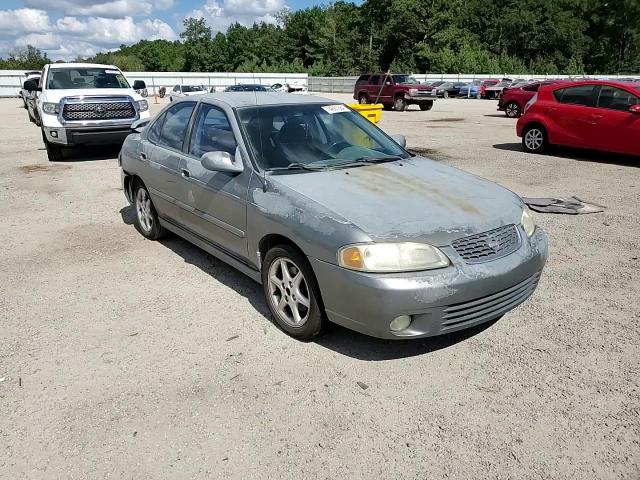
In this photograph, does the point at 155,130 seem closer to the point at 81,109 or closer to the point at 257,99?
the point at 257,99

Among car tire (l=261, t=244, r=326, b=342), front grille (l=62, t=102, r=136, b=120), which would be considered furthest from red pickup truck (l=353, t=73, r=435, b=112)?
car tire (l=261, t=244, r=326, b=342)

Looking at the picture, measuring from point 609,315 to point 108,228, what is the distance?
5315mm

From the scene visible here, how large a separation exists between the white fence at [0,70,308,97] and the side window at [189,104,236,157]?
41.6 meters

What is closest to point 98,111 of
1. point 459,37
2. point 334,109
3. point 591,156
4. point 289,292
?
point 334,109

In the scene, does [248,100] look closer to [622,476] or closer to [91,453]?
[91,453]

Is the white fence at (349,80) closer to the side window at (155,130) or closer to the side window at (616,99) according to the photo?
the side window at (616,99)

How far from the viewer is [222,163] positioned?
12.9ft

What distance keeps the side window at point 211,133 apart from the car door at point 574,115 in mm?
8720

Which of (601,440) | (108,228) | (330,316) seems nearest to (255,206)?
(330,316)

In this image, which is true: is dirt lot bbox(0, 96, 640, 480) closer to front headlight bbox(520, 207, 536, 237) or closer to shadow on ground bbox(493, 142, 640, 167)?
front headlight bbox(520, 207, 536, 237)

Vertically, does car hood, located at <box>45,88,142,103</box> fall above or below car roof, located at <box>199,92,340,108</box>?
below

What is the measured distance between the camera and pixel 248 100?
456cm

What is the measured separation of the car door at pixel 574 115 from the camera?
1060 centimetres

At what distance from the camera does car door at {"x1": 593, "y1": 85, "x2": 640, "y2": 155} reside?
32.9 ft
